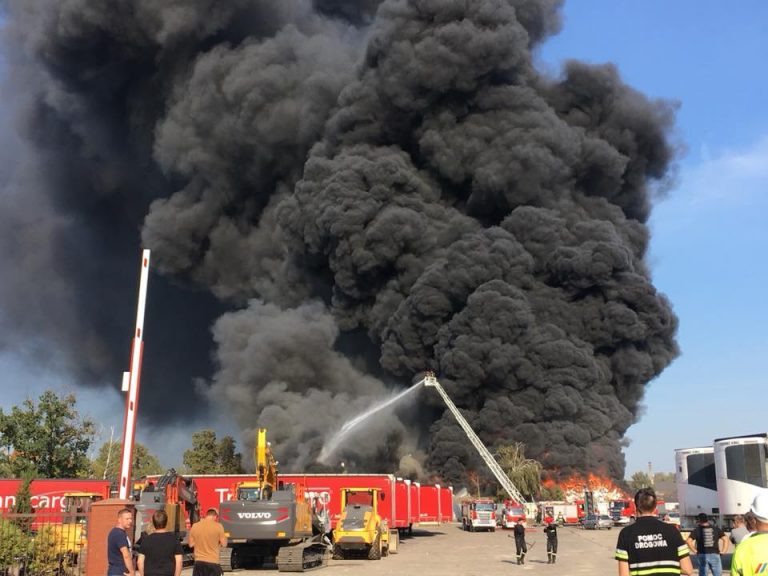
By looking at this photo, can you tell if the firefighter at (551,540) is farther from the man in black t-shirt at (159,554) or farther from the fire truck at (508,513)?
the fire truck at (508,513)

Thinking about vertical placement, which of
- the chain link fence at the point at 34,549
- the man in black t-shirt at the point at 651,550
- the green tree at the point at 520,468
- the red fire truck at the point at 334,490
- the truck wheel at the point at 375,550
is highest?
the green tree at the point at 520,468

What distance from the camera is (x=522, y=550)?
71.7 ft

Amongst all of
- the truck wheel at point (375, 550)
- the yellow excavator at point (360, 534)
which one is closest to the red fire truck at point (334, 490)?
the yellow excavator at point (360, 534)

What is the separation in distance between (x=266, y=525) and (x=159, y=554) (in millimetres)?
11401

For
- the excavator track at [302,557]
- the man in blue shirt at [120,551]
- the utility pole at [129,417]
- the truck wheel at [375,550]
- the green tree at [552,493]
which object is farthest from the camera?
the green tree at [552,493]

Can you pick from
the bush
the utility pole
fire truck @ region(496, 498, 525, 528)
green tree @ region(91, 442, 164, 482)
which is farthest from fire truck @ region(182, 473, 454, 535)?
green tree @ region(91, 442, 164, 482)

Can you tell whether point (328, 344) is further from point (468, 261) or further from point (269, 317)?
point (468, 261)

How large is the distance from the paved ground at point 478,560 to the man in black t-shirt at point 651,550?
43.6ft

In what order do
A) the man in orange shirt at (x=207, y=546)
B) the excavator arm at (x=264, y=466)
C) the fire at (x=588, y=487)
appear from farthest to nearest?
1. the fire at (x=588, y=487)
2. the excavator arm at (x=264, y=466)
3. the man in orange shirt at (x=207, y=546)

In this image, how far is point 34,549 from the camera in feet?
46.8

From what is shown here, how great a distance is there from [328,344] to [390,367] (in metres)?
4.90

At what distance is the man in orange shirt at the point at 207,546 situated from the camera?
32.6 feet

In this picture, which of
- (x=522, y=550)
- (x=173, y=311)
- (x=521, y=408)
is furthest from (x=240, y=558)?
(x=173, y=311)

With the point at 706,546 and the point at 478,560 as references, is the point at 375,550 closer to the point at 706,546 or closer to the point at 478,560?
the point at 478,560
